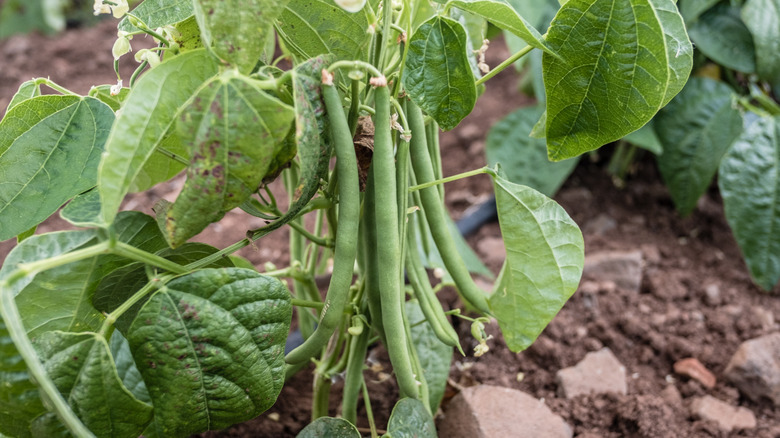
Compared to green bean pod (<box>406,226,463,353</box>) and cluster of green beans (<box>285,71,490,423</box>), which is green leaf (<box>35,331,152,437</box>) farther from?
green bean pod (<box>406,226,463,353</box>)

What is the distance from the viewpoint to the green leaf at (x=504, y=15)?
2.08 ft

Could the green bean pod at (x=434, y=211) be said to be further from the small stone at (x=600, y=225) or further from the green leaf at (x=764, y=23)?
the green leaf at (x=764, y=23)

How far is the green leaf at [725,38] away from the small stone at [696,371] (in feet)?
2.52

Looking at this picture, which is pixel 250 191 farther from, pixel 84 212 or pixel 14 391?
pixel 14 391

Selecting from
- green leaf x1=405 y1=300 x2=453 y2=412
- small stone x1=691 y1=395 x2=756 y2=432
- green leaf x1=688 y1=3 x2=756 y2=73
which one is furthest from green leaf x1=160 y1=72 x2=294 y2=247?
green leaf x1=688 y1=3 x2=756 y2=73

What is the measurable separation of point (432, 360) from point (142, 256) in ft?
1.72

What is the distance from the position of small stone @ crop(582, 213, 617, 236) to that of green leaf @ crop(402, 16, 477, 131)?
42.8 inches

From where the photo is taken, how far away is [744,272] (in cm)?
153

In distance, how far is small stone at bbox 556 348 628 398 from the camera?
3.66 ft

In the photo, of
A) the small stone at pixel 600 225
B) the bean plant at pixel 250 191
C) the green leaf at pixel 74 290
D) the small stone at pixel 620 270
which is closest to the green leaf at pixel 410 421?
the bean plant at pixel 250 191

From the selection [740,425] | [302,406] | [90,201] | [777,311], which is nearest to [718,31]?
[777,311]

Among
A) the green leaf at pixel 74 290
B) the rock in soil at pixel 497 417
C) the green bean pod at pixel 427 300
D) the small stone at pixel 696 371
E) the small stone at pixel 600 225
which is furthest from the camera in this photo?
the small stone at pixel 600 225

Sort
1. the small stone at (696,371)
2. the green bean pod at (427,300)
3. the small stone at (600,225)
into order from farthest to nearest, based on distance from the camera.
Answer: the small stone at (600,225) < the small stone at (696,371) < the green bean pod at (427,300)

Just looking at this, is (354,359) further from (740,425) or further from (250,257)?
(250,257)
